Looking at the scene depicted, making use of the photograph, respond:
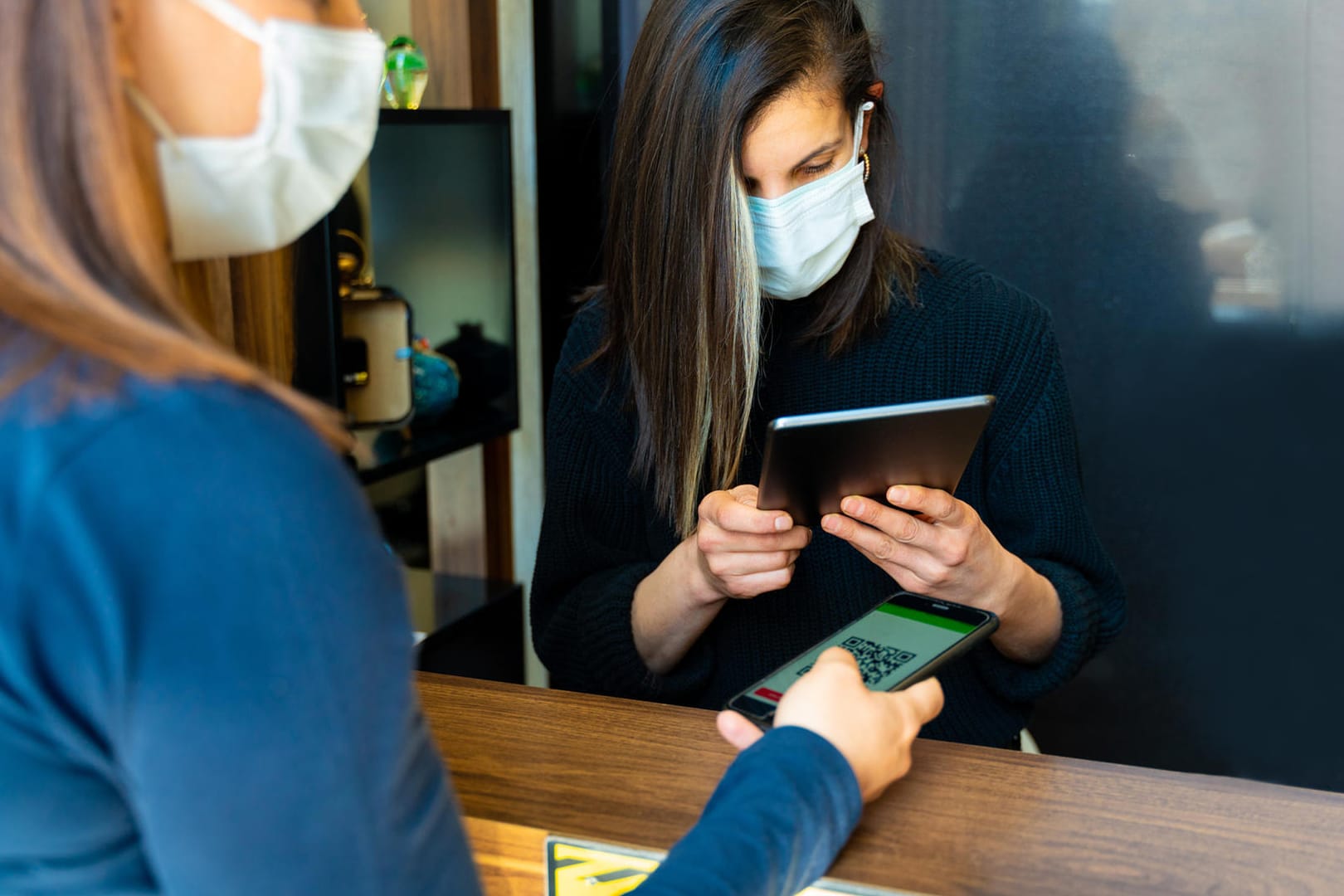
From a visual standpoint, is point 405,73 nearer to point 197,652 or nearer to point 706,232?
point 706,232

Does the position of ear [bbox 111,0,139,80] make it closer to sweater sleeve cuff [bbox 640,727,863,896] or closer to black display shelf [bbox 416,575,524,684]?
sweater sleeve cuff [bbox 640,727,863,896]

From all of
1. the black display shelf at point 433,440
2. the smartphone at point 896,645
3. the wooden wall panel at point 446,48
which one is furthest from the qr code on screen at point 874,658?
the wooden wall panel at point 446,48

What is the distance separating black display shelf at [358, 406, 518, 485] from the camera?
1.94 meters

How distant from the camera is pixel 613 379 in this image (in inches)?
54.4

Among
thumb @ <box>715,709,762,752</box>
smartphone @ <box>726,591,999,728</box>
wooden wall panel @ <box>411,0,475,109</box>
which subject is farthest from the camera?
wooden wall panel @ <box>411,0,475,109</box>

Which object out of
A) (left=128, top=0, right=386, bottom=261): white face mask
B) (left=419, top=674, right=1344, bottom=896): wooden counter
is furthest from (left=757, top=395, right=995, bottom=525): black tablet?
(left=128, top=0, right=386, bottom=261): white face mask

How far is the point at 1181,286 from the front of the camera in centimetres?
223

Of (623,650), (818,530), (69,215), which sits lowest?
(623,650)

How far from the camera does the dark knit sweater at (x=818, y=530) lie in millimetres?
1307

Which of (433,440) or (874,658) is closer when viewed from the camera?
(874,658)

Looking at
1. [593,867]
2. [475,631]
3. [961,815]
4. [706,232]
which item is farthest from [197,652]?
[475,631]

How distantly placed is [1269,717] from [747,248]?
66.7 inches

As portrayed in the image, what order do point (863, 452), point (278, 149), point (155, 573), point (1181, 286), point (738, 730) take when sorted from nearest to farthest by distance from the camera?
point (155, 573)
point (278, 149)
point (738, 730)
point (863, 452)
point (1181, 286)

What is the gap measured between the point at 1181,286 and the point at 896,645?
5.18 ft
